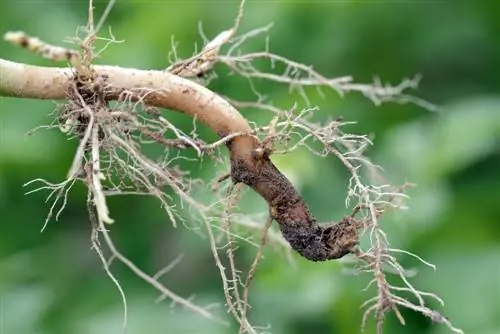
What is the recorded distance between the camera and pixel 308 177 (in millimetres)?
1354

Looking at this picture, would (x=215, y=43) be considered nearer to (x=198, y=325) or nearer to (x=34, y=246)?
(x=198, y=325)

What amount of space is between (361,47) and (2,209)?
76 cm

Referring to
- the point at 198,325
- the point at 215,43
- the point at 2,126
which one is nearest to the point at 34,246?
the point at 2,126

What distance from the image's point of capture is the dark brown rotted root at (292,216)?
73cm

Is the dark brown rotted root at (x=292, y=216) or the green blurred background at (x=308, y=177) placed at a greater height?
the green blurred background at (x=308, y=177)

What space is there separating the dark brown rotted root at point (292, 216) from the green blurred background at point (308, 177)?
0.46m

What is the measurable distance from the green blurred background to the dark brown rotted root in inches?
17.9

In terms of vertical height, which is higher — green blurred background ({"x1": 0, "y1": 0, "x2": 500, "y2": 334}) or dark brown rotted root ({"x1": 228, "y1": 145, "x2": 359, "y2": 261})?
green blurred background ({"x1": 0, "y1": 0, "x2": 500, "y2": 334})

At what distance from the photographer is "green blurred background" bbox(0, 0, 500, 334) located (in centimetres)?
129

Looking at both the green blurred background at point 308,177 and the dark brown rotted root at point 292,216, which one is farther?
the green blurred background at point 308,177

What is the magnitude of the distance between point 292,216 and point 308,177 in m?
0.62

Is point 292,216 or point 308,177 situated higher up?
point 308,177

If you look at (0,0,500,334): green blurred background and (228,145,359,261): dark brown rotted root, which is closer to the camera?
(228,145,359,261): dark brown rotted root

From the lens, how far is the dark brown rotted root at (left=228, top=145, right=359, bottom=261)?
728 millimetres
